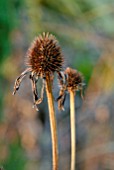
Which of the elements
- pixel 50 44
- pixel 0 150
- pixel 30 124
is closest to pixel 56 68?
pixel 50 44

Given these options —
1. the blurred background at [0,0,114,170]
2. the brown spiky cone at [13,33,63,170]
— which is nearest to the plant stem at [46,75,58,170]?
the brown spiky cone at [13,33,63,170]

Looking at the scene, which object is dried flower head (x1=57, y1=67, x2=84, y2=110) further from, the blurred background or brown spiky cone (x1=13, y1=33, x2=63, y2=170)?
the blurred background

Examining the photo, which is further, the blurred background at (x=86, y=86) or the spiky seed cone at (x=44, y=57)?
the blurred background at (x=86, y=86)

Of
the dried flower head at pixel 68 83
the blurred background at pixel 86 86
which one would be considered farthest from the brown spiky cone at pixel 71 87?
the blurred background at pixel 86 86

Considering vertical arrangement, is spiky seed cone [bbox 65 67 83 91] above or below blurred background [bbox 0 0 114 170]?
below

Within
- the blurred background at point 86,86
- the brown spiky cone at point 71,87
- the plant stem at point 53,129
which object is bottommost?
the plant stem at point 53,129

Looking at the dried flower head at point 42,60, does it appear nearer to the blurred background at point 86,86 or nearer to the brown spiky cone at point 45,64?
the brown spiky cone at point 45,64
